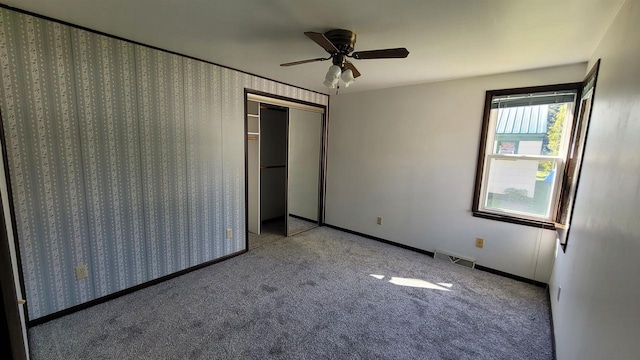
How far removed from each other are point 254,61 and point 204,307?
236 centimetres

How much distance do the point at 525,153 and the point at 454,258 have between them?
143 centimetres

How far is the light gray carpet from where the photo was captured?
1.86 metres

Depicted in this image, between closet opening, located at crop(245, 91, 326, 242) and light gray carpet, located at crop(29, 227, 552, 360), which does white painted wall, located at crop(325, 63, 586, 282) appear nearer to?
closet opening, located at crop(245, 91, 326, 242)

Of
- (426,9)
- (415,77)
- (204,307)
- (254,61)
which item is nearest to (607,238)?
(426,9)

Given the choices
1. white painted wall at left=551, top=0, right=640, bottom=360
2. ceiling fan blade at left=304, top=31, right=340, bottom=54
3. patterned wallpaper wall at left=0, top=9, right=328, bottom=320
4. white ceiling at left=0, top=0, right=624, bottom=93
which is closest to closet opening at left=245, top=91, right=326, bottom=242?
patterned wallpaper wall at left=0, top=9, right=328, bottom=320

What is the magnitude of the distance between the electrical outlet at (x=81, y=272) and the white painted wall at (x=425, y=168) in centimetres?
320

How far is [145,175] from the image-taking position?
8.08 feet

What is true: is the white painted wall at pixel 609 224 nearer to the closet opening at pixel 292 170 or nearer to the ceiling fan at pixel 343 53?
the ceiling fan at pixel 343 53

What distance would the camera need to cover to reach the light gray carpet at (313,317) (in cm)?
186

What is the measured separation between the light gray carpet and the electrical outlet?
11.2 inches

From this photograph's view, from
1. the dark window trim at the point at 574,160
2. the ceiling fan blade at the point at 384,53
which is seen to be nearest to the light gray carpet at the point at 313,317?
the dark window trim at the point at 574,160

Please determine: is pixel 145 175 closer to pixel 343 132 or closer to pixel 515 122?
pixel 343 132

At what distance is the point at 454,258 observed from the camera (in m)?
3.31

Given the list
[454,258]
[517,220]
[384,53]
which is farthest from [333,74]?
[454,258]
